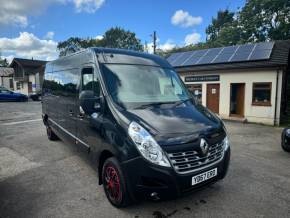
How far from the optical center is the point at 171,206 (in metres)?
3.11

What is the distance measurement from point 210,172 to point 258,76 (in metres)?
10.8

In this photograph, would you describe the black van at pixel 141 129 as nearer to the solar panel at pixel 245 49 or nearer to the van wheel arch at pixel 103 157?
the van wheel arch at pixel 103 157

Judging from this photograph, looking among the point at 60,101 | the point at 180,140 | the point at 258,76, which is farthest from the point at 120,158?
the point at 258,76

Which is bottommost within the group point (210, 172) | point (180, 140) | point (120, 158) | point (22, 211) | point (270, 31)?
point (22, 211)

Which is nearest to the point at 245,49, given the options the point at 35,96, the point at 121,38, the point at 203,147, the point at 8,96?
the point at 203,147

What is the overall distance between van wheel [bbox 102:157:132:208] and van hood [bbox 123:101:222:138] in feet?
2.29

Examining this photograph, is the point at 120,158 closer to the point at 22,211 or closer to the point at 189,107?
the point at 189,107

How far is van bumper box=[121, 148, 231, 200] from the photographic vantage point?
2.47 meters

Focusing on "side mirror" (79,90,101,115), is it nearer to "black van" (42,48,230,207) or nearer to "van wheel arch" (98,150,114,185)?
"black van" (42,48,230,207)

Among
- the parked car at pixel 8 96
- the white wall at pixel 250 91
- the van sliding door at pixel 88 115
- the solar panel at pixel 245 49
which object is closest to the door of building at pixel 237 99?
the white wall at pixel 250 91

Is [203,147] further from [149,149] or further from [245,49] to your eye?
[245,49]

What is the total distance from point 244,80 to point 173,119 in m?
11.1

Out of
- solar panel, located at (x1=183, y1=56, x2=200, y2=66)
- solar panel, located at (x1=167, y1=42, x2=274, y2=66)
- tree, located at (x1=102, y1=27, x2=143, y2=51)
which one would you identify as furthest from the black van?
tree, located at (x1=102, y1=27, x2=143, y2=51)

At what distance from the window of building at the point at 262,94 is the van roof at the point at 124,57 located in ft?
31.7
